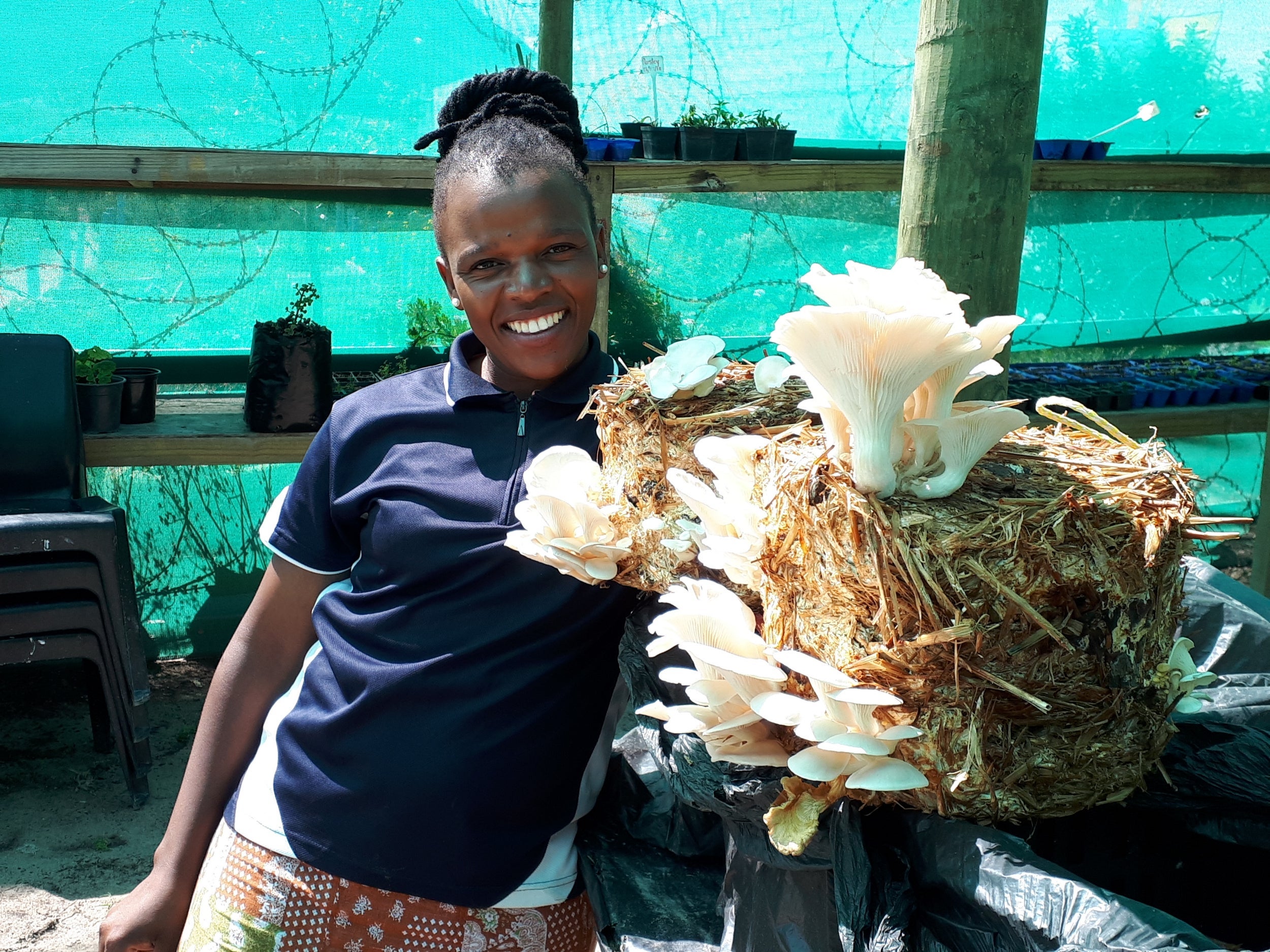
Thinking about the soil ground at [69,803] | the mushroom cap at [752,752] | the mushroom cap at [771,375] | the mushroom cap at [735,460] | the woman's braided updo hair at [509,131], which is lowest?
the soil ground at [69,803]

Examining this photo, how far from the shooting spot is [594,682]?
1.16 meters

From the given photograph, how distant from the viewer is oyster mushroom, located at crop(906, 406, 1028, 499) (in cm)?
73

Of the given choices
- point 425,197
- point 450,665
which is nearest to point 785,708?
point 450,665

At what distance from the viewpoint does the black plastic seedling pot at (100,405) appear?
3057mm

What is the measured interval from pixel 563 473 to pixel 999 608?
17.3 inches

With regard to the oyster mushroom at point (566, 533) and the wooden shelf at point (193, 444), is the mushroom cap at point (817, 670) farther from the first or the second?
the wooden shelf at point (193, 444)

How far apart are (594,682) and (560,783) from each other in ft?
0.40

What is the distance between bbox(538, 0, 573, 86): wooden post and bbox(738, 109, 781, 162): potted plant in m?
0.61

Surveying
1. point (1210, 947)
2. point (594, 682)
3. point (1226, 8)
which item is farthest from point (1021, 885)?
point (1226, 8)

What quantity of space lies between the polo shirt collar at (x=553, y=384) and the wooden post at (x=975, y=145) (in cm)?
44

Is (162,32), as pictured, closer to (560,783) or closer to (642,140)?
(642,140)

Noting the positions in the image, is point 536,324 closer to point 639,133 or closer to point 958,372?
point 958,372

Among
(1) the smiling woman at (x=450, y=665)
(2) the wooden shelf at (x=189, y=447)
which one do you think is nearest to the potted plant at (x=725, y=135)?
(2) the wooden shelf at (x=189, y=447)

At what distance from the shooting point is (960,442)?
0.75 m
